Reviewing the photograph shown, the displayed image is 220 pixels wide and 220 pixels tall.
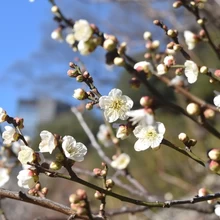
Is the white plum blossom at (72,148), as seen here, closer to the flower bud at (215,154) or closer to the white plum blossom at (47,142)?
the white plum blossom at (47,142)

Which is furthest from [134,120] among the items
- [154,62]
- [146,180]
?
[146,180]

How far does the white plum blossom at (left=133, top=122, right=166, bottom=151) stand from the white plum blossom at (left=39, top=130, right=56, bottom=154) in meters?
0.16

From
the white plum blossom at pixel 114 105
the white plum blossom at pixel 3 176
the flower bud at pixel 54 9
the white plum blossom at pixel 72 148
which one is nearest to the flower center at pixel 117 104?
the white plum blossom at pixel 114 105

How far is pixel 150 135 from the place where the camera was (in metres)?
0.82

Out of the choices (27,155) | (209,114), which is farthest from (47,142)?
(209,114)

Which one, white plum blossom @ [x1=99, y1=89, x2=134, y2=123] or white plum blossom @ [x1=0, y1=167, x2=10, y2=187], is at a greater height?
white plum blossom @ [x1=99, y1=89, x2=134, y2=123]

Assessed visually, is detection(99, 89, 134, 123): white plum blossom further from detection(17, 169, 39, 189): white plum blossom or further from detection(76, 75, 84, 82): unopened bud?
detection(17, 169, 39, 189): white plum blossom

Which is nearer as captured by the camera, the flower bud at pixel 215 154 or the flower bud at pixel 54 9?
the flower bud at pixel 215 154

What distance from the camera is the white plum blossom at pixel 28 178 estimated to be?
33.5 inches

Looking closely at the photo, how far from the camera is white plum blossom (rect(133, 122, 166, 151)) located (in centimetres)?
78

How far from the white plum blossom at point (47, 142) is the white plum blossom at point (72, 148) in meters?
0.04

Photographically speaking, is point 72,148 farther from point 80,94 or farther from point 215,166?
point 215,166

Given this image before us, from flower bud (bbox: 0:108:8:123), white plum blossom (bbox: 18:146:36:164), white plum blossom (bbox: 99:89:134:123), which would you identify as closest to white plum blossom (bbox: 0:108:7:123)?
flower bud (bbox: 0:108:8:123)

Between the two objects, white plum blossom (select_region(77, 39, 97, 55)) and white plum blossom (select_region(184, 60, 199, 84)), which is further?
white plum blossom (select_region(184, 60, 199, 84))
